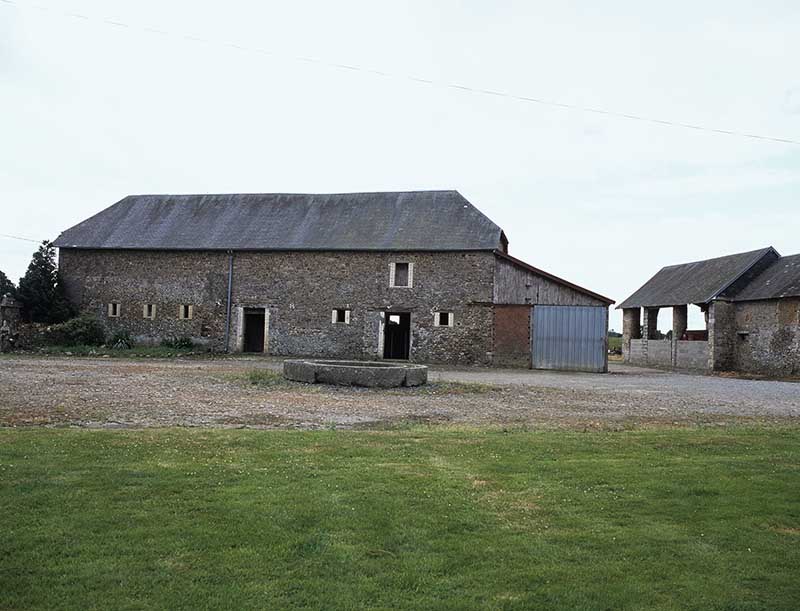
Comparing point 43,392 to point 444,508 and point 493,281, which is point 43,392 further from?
point 493,281

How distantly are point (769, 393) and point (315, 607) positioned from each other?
15553 mm

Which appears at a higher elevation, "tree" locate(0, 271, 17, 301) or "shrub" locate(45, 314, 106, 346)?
"tree" locate(0, 271, 17, 301)

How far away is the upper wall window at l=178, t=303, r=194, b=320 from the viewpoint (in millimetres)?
30516

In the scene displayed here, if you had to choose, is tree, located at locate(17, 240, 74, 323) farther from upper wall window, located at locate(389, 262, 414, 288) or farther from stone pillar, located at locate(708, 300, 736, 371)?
stone pillar, located at locate(708, 300, 736, 371)

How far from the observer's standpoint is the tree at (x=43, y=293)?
30078 mm

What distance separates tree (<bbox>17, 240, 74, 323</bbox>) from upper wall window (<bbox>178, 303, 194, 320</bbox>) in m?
4.95

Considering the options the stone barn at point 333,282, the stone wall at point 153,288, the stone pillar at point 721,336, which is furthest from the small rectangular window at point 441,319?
the stone pillar at point 721,336

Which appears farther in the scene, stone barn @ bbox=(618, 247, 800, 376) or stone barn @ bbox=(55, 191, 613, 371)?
stone barn @ bbox=(55, 191, 613, 371)

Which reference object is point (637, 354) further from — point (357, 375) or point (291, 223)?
point (357, 375)

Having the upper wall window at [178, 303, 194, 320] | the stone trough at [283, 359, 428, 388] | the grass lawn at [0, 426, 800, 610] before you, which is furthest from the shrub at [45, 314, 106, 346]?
the grass lawn at [0, 426, 800, 610]

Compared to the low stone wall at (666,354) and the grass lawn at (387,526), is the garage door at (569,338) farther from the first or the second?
the grass lawn at (387,526)

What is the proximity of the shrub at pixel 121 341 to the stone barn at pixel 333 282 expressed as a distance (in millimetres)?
578

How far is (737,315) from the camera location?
2875 centimetres

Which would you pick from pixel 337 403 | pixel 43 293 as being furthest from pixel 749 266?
pixel 43 293
